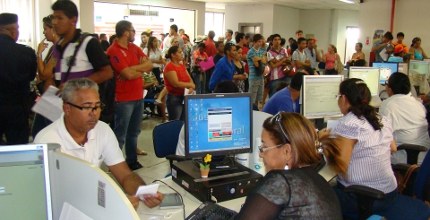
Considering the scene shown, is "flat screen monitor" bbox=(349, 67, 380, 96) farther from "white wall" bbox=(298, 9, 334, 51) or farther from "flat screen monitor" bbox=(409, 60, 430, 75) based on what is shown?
"white wall" bbox=(298, 9, 334, 51)

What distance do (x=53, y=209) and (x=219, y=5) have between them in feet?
50.9

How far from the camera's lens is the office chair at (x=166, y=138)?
2854 millimetres

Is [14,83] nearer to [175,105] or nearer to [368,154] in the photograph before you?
[175,105]

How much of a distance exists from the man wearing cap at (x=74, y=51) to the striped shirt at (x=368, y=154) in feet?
5.37

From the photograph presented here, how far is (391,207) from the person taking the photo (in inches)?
99.9

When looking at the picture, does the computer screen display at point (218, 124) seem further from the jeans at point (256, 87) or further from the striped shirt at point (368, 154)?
the jeans at point (256, 87)

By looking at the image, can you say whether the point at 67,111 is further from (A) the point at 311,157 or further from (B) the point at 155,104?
(B) the point at 155,104

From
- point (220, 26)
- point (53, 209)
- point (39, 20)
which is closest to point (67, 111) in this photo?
point (53, 209)

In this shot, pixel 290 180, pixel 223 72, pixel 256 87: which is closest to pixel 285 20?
pixel 256 87

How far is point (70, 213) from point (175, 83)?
12.0 feet

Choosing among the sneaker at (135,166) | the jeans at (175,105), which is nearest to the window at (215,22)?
the jeans at (175,105)

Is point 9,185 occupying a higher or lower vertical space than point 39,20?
lower

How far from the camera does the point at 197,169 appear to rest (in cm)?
212

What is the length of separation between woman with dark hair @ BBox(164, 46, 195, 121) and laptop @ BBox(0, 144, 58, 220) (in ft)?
11.9
